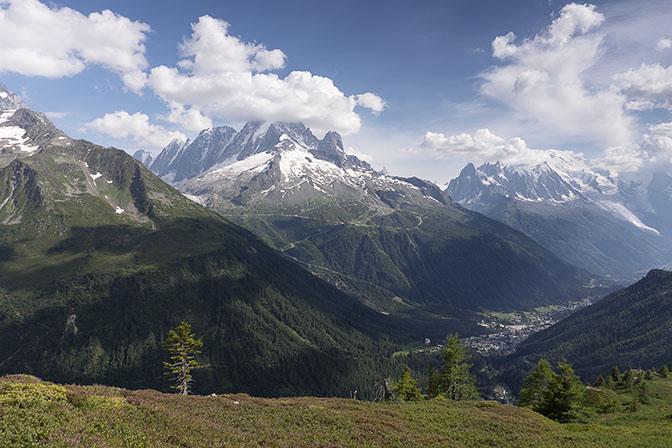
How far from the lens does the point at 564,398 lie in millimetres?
60781

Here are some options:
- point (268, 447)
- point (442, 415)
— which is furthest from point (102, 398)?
point (442, 415)

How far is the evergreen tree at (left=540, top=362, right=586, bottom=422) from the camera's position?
5969 centimetres

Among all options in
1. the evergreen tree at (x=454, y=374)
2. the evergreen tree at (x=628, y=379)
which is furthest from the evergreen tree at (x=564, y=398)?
the evergreen tree at (x=628, y=379)

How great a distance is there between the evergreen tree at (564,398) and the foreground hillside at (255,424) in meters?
8.49

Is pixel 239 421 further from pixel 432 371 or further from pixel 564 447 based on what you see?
pixel 432 371

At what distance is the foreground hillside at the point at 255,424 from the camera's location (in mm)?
22078

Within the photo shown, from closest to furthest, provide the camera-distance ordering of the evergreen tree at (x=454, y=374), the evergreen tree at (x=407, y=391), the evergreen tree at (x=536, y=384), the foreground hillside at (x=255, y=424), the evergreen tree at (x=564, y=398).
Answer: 1. the foreground hillside at (x=255, y=424)
2. the evergreen tree at (x=564, y=398)
3. the evergreen tree at (x=536, y=384)
4. the evergreen tree at (x=454, y=374)
5. the evergreen tree at (x=407, y=391)

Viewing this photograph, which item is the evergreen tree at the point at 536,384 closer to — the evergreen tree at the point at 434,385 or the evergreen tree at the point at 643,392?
the evergreen tree at the point at 434,385

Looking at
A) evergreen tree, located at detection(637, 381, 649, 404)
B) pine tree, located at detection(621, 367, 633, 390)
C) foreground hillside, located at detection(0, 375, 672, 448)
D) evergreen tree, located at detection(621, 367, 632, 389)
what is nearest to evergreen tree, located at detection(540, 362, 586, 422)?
foreground hillside, located at detection(0, 375, 672, 448)

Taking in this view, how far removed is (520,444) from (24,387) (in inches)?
1892

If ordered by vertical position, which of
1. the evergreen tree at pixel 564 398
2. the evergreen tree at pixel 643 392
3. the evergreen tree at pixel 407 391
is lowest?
the evergreen tree at pixel 407 391

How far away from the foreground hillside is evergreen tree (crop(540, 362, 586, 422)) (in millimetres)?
8487

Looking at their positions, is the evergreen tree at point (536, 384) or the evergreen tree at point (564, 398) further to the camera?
the evergreen tree at point (536, 384)

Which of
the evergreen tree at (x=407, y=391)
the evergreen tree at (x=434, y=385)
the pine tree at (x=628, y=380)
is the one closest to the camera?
the evergreen tree at (x=407, y=391)
